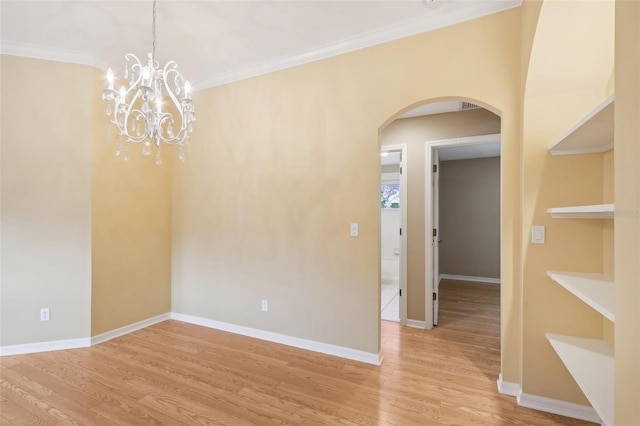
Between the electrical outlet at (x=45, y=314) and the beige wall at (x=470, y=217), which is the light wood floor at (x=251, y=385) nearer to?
the electrical outlet at (x=45, y=314)

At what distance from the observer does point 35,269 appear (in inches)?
109

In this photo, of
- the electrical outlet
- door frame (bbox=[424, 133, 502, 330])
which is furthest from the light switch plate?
the electrical outlet

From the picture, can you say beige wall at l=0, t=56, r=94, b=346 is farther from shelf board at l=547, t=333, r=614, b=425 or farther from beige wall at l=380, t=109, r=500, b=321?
shelf board at l=547, t=333, r=614, b=425

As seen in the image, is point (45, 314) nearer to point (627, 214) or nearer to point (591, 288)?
point (627, 214)

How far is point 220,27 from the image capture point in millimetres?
2439

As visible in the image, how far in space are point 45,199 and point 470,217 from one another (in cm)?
670

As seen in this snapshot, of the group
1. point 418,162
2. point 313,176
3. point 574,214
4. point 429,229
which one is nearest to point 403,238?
point 429,229

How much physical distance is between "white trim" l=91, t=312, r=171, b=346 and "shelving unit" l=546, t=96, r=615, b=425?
3.93 meters

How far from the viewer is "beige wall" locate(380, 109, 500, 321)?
11.1 feet

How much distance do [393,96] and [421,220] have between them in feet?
5.31

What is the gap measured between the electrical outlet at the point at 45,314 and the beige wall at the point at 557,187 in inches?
165

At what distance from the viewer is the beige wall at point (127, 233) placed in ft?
9.85

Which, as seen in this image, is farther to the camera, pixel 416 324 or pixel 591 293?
pixel 416 324

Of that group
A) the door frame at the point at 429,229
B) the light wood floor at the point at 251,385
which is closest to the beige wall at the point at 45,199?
the light wood floor at the point at 251,385
